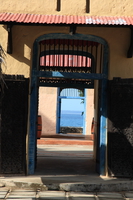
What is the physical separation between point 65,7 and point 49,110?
11.9 m

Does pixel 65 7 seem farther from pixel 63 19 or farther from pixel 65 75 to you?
pixel 65 75

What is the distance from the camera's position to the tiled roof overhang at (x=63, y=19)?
7.26 m

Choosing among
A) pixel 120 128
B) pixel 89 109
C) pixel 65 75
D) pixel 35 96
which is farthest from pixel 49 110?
pixel 120 128

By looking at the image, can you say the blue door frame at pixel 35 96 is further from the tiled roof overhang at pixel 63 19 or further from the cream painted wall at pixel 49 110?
the cream painted wall at pixel 49 110

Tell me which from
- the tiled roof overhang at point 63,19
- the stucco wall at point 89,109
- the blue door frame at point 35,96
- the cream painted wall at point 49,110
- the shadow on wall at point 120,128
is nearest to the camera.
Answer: the tiled roof overhang at point 63,19

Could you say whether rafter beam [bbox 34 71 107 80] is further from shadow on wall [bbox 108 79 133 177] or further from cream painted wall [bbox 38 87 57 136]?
cream painted wall [bbox 38 87 57 136]

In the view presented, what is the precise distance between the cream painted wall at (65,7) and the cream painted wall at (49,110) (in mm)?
11516

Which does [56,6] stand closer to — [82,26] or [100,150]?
[82,26]

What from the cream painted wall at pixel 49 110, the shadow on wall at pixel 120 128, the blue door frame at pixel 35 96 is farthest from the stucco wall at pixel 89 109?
the shadow on wall at pixel 120 128

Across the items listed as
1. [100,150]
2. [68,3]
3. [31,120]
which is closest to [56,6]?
[68,3]

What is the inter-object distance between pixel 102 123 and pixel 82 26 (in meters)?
2.45

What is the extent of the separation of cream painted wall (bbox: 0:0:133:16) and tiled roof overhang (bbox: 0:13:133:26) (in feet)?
0.77

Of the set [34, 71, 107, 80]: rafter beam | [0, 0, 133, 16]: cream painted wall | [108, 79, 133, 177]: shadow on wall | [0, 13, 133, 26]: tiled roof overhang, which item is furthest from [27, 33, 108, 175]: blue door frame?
[0, 0, 133, 16]: cream painted wall

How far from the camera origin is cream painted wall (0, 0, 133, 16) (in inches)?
317
